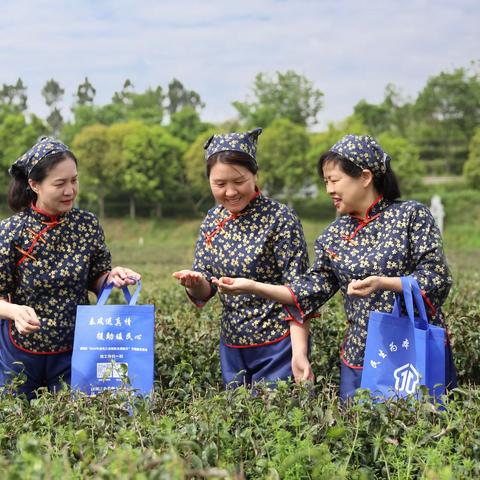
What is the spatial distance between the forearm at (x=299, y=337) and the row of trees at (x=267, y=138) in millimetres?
31268

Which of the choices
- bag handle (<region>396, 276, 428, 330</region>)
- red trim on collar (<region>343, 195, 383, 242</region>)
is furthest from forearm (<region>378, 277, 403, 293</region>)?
red trim on collar (<region>343, 195, 383, 242</region>)

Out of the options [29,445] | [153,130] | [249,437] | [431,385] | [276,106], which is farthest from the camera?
[276,106]

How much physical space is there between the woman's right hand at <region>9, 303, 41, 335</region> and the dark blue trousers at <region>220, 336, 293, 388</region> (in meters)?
0.85

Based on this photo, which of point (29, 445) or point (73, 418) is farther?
point (73, 418)

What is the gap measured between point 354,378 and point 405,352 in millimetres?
360

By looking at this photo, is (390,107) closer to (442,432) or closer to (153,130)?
(153,130)

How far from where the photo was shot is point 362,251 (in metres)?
3.33

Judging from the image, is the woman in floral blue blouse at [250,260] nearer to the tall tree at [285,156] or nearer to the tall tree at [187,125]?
the tall tree at [285,156]

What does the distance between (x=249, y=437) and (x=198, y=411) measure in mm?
241

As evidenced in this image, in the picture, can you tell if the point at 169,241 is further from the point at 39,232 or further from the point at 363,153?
the point at 363,153

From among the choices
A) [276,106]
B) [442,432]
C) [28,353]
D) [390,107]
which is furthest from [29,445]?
[390,107]

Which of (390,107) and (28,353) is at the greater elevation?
(390,107)

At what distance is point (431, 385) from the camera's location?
3.06 m

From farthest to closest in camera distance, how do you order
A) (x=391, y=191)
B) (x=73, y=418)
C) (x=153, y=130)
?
(x=153, y=130), (x=391, y=191), (x=73, y=418)
